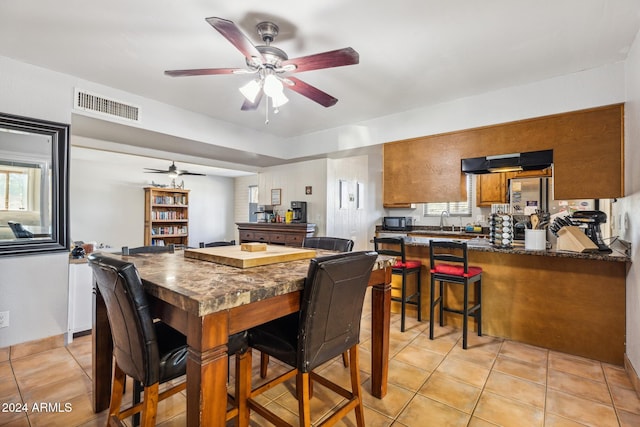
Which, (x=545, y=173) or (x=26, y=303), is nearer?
(x=26, y=303)

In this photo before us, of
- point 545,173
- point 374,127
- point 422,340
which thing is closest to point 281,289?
point 422,340

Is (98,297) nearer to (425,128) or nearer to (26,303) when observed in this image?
(26,303)

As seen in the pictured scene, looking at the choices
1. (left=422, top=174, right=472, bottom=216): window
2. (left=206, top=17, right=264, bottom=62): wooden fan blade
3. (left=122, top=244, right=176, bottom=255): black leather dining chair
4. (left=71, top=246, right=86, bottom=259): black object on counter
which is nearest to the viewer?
(left=206, top=17, right=264, bottom=62): wooden fan blade

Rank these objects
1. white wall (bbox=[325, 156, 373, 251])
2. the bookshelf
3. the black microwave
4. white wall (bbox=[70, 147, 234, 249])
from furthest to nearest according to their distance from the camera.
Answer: the bookshelf < white wall (bbox=[70, 147, 234, 249]) < the black microwave < white wall (bbox=[325, 156, 373, 251])

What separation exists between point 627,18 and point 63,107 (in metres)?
4.30

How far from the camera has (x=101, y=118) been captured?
2924mm

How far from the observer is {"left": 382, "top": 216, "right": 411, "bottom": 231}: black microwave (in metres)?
6.14

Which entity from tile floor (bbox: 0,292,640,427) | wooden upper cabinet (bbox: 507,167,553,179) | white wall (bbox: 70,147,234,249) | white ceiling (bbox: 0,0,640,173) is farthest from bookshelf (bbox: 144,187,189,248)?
wooden upper cabinet (bbox: 507,167,553,179)

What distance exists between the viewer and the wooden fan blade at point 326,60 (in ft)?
5.57

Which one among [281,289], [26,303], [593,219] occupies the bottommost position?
[26,303]

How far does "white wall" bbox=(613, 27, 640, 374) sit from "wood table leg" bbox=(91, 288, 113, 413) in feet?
10.9

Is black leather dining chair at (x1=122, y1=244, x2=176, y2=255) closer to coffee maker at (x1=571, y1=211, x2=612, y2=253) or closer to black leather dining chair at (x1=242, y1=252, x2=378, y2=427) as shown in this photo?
black leather dining chair at (x1=242, y1=252, x2=378, y2=427)

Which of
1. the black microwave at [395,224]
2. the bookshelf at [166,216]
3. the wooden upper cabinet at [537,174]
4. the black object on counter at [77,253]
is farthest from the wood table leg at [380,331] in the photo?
the bookshelf at [166,216]

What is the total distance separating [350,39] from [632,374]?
10.1 ft
